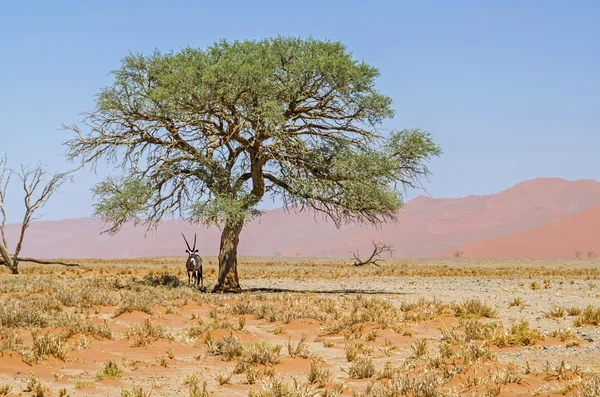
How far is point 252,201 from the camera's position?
2955 cm

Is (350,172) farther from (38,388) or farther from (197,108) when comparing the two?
(38,388)

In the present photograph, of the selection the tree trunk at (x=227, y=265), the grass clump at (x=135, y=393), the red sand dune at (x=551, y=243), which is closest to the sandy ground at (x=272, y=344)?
the grass clump at (x=135, y=393)

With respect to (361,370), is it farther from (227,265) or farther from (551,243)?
(551,243)

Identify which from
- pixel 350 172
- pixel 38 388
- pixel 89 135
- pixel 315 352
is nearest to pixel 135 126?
pixel 89 135

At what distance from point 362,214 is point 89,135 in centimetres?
1291

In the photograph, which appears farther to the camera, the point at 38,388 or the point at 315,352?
the point at 315,352

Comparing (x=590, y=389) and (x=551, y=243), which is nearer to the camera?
(x=590, y=389)

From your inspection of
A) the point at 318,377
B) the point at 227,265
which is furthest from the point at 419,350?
the point at 227,265

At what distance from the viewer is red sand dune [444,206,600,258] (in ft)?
577

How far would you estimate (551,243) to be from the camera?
18312cm

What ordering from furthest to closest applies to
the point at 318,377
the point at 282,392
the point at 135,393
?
the point at 318,377, the point at 135,393, the point at 282,392

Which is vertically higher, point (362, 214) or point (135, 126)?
point (135, 126)

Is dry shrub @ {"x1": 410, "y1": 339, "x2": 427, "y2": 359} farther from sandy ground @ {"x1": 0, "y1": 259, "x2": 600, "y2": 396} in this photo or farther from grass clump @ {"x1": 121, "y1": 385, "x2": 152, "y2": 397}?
grass clump @ {"x1": 121, "y1": 385, "x2": 152, "y2": 397}

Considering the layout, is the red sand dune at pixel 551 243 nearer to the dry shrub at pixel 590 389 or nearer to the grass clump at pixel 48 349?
the grass clump at pixel 48 349
